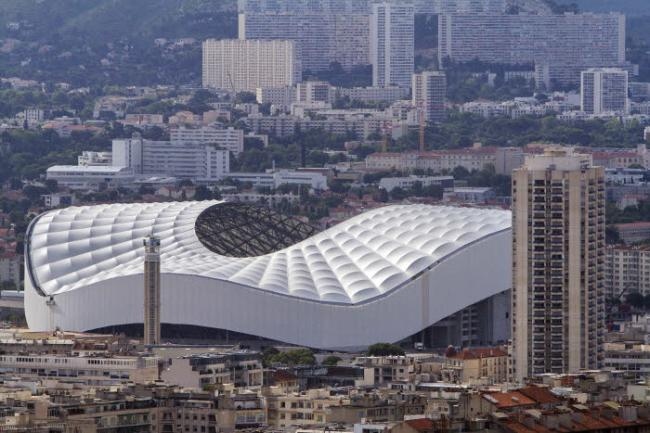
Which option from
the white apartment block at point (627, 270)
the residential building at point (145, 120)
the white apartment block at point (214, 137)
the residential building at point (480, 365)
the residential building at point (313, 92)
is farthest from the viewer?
the residential building at point (313, 92)

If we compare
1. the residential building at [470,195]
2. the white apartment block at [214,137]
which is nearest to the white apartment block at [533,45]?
the white apartment block at [214,137]

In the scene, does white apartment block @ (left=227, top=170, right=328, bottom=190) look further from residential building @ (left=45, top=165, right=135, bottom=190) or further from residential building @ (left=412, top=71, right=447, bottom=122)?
residential building @ (left=412, top=71, right=447, bottom=122)

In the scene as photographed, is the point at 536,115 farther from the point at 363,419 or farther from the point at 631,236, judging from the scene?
the point at 363,419

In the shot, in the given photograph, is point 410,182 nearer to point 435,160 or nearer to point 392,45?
point 435,160

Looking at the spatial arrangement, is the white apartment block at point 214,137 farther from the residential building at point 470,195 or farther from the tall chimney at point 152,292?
the tall chimney at point 152,292

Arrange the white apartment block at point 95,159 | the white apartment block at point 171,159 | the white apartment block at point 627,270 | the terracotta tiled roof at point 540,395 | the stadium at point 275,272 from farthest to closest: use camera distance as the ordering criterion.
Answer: the white apartment block at point 171,159 → the white apartment block at point 95,159 → the white apartment block at point 627,270 → the stadium at point 275,272 → the terracotta tiled roof at point 540,395

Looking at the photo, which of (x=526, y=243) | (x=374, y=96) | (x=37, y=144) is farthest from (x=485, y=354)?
(x=374, y=96)

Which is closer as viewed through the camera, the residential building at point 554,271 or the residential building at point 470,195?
the residential building at point 554,271
